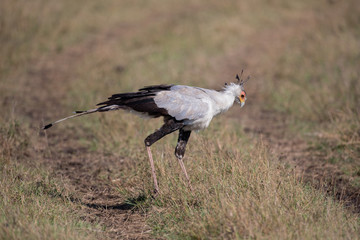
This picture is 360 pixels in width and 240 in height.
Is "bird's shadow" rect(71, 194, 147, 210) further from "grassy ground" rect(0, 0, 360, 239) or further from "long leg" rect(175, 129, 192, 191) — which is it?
"long leg" rect(175, 129, 192, 191)

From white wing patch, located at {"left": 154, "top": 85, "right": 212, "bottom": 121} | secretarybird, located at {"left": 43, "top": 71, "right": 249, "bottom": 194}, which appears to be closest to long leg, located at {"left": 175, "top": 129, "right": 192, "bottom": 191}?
secretarybird, located at {"left": 43, "top": 71, "right": 249, "bottom": 194}

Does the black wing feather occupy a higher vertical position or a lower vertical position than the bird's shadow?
higher

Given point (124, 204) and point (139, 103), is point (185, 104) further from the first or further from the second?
point (124, 204)

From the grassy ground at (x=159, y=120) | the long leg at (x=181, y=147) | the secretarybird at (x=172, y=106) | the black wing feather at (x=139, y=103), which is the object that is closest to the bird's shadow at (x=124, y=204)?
the grassy ground at (x=159, y=120)

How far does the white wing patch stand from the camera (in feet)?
14.5

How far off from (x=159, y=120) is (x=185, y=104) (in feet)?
7.58

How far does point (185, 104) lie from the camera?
4.42 metres

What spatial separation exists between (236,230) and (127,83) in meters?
5.42

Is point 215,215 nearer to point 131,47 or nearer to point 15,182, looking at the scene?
point 15,182

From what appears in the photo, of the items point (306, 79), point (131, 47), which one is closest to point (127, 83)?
point (131, 47)

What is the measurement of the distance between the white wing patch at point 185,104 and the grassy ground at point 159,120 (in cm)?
44

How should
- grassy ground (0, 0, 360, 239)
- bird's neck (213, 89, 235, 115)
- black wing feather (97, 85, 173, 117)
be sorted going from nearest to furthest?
grassy ground (0, 0, 360, 239) → black wing feather (97, 85, 173, 117) → bird's neck (213, 89, 235, 115)

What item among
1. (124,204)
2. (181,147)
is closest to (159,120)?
(181,147)

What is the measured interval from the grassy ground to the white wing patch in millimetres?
444
